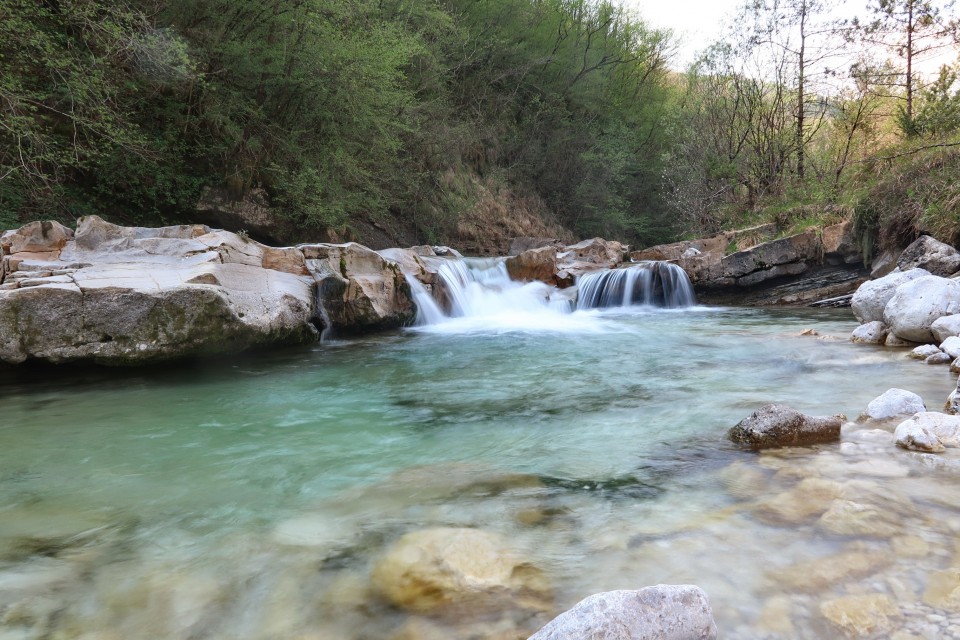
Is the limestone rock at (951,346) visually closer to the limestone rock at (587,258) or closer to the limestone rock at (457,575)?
the limestone rock at (457,575)

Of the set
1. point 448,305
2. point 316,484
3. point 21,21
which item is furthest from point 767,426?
point 21,21

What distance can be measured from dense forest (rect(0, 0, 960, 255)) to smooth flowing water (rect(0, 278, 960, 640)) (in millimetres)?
5488

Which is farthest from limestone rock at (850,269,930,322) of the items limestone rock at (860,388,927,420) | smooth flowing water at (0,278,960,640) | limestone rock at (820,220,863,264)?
limestone rock at (820,220,863,264)

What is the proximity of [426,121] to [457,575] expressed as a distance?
58.3 ft

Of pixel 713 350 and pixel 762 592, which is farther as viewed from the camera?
pixel 713 350

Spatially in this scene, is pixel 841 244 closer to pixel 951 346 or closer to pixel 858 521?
pixel 951 346

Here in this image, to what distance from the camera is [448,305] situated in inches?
404

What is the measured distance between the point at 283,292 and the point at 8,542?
4.52m

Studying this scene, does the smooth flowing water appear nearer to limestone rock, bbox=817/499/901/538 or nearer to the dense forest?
limestone rock, bbox=817/499/901/538

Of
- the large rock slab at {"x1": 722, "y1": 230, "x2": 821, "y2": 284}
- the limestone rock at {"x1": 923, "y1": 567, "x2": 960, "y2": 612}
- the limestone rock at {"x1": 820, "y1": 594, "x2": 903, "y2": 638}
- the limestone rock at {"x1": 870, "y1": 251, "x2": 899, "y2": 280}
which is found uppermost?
the large rock slab at {"x1": 722, "y1": 230, "x2": 821, "y2": 284}

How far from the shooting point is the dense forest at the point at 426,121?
325 inches

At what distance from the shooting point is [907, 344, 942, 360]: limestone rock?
4.89 metres

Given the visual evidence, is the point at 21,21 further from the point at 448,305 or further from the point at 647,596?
the point at 647,596

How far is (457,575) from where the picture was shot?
1.85 metres
